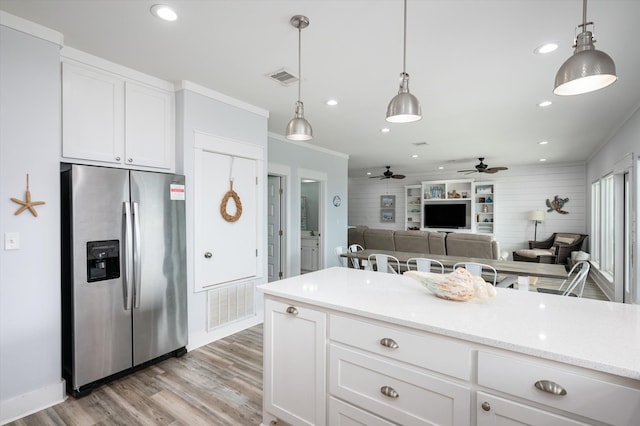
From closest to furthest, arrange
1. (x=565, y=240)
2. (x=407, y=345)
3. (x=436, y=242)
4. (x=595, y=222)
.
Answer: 1. (x=407, y=345)
2. (x=436, y=242)
3. (x=595, y=222)
4. (x=565, y=240)

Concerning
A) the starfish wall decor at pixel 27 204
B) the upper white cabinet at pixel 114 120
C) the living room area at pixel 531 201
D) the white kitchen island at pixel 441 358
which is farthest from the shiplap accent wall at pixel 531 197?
the starfish wall decor at pixel 27 204

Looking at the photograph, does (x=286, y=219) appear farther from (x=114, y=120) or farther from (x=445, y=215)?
(x=445, y=215)

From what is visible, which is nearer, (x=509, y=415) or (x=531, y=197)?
(x=509, y=415)

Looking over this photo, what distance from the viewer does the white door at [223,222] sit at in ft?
10.6

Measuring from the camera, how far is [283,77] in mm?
2982

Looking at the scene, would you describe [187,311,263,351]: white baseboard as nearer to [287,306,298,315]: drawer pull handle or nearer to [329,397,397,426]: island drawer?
[287,306,298,315]: drawer pull handle

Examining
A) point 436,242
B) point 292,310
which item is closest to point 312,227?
point 436,242

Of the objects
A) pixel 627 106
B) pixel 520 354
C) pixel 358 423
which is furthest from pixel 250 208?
pixel 627 106

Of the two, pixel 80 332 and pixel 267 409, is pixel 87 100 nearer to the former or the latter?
pixel 80 332

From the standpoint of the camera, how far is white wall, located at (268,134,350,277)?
17.1 feet

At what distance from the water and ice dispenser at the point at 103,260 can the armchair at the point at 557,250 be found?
8095 mm

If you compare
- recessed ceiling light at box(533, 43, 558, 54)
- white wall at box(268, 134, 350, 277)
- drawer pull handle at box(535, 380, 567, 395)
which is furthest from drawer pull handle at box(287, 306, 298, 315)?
white wall at box(268, 134, 350, 277)

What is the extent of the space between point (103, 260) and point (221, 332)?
147 cm

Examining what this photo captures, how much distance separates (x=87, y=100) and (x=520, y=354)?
3.25 meters
